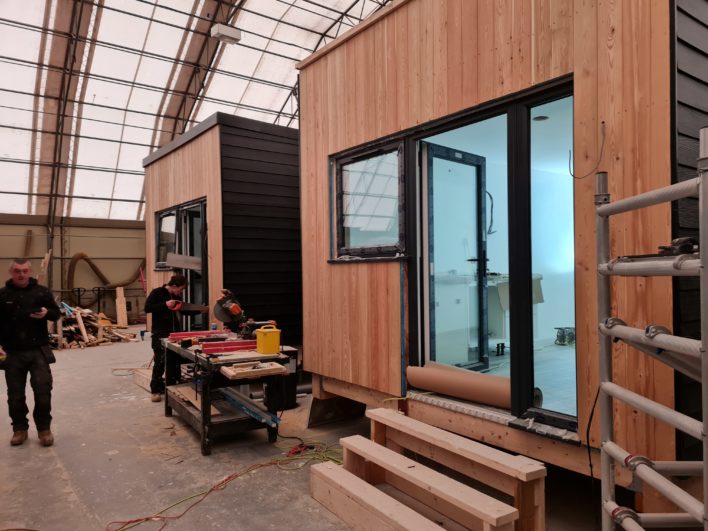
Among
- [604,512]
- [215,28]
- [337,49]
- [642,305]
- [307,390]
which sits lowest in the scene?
[307,390]

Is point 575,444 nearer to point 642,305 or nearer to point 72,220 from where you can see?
point 642,305

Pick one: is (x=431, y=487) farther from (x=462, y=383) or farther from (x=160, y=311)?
(x=160, y=311)

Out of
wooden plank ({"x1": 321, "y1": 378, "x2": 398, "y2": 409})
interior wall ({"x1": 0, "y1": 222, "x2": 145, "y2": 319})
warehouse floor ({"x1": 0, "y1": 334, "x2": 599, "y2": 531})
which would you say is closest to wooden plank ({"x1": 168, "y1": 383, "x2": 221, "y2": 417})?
warehouse floor ({"x1": 0, "y1": 334, "x2": 599, "y2": 531})

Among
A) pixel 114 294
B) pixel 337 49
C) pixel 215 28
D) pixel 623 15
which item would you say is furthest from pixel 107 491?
pixel 114 294

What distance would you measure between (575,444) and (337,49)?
368cm

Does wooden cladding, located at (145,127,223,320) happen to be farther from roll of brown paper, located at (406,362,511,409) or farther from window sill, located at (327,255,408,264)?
roll of brown paper, located at (406,362,511,409)

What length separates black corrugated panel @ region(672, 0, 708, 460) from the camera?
231 centimetres

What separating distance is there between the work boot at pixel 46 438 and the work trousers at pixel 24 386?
4 cm

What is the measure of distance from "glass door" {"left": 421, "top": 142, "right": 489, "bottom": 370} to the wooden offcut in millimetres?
1454

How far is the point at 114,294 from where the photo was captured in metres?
16.3

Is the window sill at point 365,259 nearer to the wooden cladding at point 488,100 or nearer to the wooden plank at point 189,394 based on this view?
the wooden cladding at point 488,100

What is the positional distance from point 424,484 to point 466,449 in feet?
1.08

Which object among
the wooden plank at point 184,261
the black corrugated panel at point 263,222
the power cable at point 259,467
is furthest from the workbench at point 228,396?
the wooden plank at point 184,261

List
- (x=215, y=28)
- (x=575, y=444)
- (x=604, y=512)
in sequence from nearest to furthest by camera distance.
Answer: (x=604, y=512)
(x=575, y=444)
(x=215, y=28)
